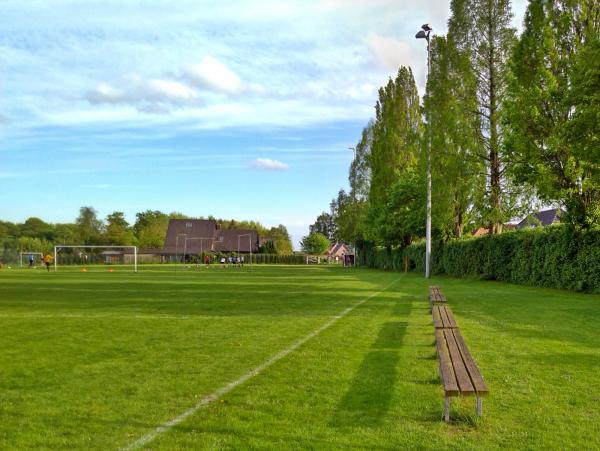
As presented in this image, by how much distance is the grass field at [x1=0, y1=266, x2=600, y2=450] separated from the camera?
5.00 m

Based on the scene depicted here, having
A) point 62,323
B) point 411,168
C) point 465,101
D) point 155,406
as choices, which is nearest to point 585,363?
point 155,406

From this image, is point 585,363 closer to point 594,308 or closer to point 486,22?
point 594,308

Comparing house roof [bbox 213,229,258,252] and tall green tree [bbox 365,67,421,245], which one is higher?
tall green tree [bbox 365,67,421,245]

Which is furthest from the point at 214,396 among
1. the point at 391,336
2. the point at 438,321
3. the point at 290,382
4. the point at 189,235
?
the point at 189,235

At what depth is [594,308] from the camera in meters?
15.8

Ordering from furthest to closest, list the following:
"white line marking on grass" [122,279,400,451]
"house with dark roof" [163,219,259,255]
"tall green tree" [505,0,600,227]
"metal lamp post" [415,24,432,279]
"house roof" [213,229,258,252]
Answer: "house roof" [213,229,258,252] < "house with dark roof" [163,219,259,255] < "metal lamp post" [415,24,432,279] < "tall green tree" [505,0,600,227] < "white line marking on grass" [122,279,400,451]

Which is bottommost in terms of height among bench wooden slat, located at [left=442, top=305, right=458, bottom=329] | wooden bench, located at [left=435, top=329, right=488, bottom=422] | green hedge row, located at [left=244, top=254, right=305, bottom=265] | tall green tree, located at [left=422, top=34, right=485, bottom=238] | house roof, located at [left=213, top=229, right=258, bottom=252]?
green hedge row, located at [left=244, top=254, right=305, bottom=265]

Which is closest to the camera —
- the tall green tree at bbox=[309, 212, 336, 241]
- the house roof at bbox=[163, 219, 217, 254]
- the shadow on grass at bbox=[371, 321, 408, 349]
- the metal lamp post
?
the shadow on grass at bbox=[371, 321, 408, 349]

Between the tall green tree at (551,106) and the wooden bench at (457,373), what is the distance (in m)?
14.8

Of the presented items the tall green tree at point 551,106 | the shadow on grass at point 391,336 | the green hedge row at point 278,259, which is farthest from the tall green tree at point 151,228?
the shadow on grass at point 391,336

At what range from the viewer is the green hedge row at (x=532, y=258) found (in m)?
21.2

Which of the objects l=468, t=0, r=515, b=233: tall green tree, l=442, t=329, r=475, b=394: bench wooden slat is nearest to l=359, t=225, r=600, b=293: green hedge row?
l=468, t=0, r=515, b=233: tall green tree

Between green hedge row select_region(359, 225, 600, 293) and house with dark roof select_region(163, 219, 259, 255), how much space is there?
80310 millimetres

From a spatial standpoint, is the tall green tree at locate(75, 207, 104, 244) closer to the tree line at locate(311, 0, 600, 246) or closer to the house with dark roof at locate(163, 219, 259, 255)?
the house with dark roof at locate(163, 219, 259, 255)
